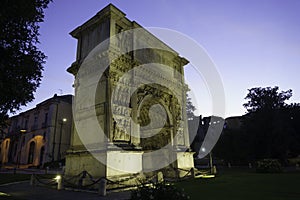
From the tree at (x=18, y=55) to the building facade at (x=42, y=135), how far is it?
22.6m

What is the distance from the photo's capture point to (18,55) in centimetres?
756

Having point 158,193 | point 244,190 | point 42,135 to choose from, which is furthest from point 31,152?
point 158,193

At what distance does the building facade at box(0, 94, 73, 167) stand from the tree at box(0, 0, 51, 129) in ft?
74.1

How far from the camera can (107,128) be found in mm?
10672

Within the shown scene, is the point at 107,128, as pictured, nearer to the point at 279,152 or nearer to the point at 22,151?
the point at 279,152

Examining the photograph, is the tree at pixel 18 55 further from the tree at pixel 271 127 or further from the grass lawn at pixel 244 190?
the tree at pixel 271 127

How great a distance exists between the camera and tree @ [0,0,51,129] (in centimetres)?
700

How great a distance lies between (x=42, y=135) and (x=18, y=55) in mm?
25766

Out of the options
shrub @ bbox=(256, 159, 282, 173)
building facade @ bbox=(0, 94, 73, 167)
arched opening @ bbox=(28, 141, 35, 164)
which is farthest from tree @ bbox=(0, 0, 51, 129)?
arched opening @ bbox=(28, 141, 35, 164)

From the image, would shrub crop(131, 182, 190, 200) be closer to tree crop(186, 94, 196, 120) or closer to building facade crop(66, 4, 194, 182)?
building facade crop(66, 4, 194, 182)

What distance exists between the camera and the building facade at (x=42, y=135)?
28781 mm

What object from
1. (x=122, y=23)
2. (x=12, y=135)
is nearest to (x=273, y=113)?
(x=122, y=23)

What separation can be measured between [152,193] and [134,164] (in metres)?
6.67

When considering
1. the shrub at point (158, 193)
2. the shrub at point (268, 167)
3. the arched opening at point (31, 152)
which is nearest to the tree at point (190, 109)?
the shrub at point (268, 167)
